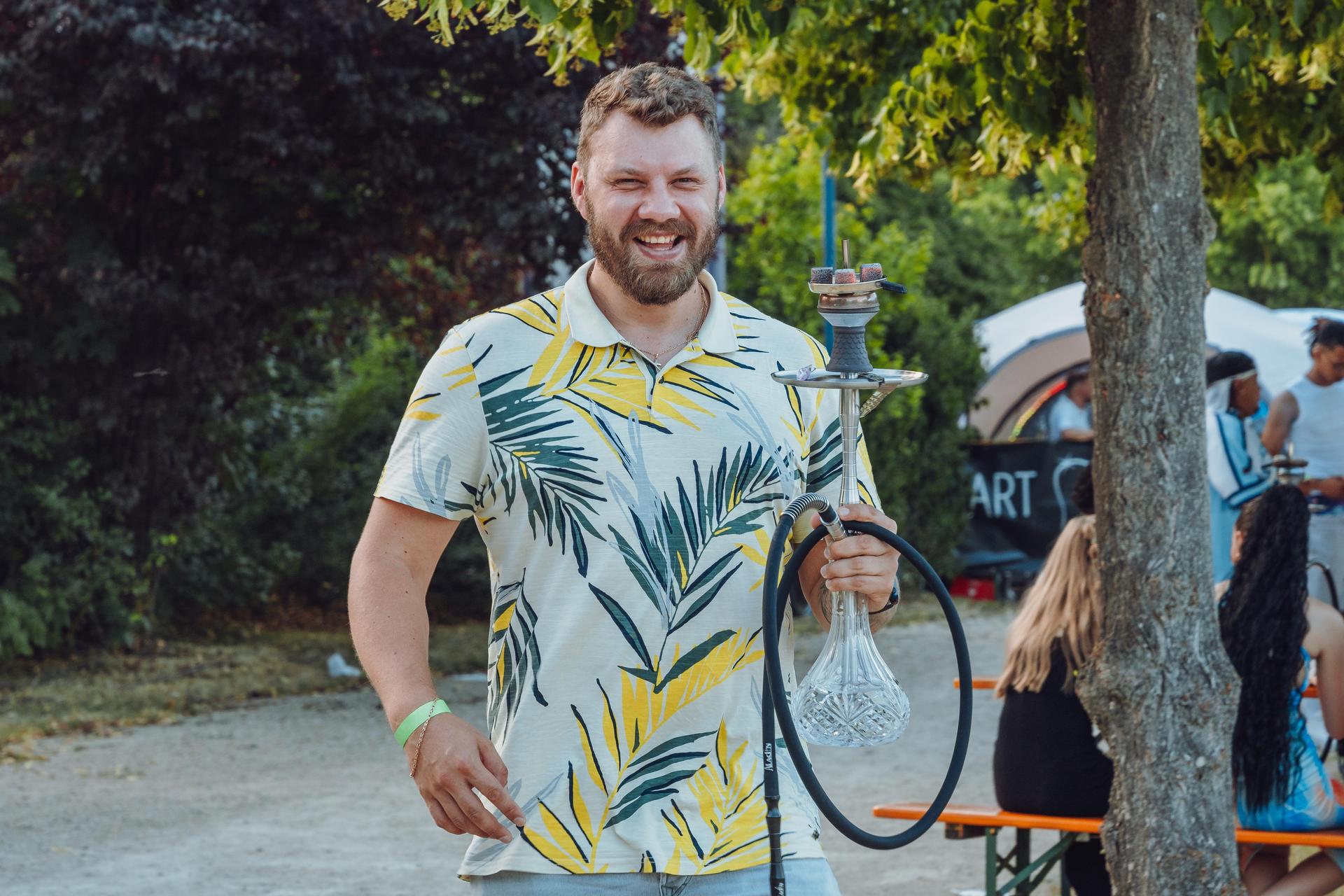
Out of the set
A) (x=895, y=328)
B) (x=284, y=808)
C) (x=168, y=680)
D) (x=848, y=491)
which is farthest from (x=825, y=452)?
(x=895, y=328)

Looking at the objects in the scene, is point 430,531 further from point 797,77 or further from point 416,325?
point 416,325

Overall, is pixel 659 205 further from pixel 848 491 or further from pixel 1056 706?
pixel 1056 706

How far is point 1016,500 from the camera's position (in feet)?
48.2

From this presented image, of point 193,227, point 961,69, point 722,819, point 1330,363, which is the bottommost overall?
point 722,819

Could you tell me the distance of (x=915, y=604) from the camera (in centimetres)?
1432

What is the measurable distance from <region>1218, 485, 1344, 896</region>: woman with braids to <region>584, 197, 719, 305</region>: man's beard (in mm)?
2815

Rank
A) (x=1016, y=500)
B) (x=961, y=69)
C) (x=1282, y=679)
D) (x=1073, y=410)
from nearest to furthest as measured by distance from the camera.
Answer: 1. (x=1282, y=679)
2. (x=961, y=69)
3. (x=1073, y=410)
4. (x=1016, y=500)

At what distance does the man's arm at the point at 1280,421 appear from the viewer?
→ 862 cm

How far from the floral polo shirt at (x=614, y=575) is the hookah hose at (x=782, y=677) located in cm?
12

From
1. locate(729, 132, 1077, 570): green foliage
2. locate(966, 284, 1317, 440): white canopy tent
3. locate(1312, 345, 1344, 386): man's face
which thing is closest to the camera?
locate(1312, 345, 1344, 386): man's face

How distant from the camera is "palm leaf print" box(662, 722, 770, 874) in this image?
2367mm

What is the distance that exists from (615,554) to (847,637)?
0.39 meters

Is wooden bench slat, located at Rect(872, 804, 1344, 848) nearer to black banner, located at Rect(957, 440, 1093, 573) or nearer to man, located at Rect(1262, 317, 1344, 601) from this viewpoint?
man, located at Rect(1262, 317, 1344, 601)

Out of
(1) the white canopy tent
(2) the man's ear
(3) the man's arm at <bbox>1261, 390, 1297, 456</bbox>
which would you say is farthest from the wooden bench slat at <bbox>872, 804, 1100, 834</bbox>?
(1) the white canopy tent
